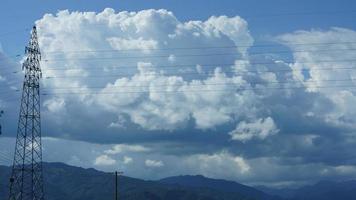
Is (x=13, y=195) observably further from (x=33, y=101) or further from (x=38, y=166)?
(x=33, y=101)

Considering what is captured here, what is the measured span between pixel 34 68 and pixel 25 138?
17.4m

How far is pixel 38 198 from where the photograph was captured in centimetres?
14100

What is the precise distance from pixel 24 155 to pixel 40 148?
161 inches

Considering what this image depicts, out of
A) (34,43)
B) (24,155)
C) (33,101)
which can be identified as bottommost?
(24,155)

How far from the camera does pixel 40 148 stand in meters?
139

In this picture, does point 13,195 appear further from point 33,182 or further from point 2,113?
point 2,113

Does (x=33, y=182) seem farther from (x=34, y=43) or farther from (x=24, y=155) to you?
(x=34, y=43)

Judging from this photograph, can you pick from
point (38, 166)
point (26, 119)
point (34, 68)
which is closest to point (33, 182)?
point (38, 166)

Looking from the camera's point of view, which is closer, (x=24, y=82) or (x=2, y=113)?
(x=24, y=82)

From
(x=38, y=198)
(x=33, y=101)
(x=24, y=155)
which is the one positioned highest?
(x=33, y=101)

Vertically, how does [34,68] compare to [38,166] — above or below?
above

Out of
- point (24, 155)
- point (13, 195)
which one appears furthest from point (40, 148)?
point (13, 195)

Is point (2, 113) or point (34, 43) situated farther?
point (2, 113)

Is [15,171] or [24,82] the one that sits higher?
[24,82]
